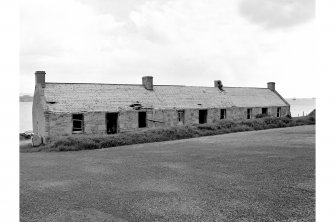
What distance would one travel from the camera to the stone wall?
76.6ft

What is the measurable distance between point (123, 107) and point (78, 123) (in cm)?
405

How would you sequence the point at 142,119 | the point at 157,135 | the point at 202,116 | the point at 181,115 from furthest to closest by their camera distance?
1. the point at 202,116
2. the point at 181,115
3. the point at 142,119
4. the point at 157,135

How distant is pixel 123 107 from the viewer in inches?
1057

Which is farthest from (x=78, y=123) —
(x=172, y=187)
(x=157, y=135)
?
(x=172, y=187)

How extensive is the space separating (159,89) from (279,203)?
24.9 m

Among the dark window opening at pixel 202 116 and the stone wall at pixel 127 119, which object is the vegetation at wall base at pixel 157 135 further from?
the dark window opening at pixel 202 116

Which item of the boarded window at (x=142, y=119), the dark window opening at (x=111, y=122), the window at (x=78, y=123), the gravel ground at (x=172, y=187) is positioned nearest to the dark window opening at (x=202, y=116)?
the boarded window at (x=142, y=119)

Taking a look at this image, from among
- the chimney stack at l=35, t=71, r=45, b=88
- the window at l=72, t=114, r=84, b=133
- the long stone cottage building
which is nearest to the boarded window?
the long stone cottage building

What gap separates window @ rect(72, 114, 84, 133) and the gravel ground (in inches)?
331

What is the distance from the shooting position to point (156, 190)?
941 centimetres

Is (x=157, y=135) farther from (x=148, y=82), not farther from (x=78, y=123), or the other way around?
(x=148, y=82)

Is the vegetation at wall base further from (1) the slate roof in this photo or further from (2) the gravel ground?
(1) the slate roof

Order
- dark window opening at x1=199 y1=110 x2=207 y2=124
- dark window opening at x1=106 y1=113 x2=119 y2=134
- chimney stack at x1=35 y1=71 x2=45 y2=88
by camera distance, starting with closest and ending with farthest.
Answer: chimney stack at x1=35 y1=71 x2=45 y2=88, dark window opening at x1=106 y1=113 x2=119 y2=134, dark window opening at x1=199 y1=110 x2=207 y2=124

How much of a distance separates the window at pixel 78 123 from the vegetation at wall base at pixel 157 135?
2260mm
